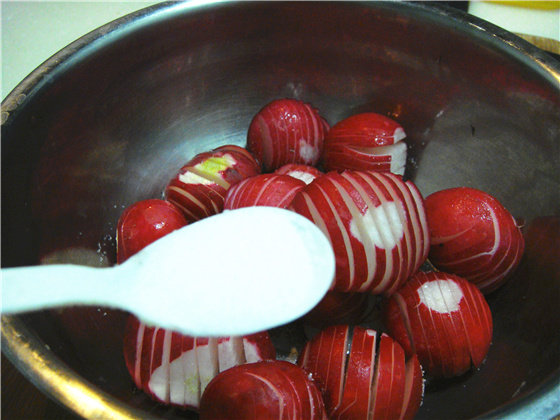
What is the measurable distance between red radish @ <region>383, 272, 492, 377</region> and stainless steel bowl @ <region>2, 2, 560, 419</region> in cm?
6

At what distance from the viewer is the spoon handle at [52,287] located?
394 millimetres

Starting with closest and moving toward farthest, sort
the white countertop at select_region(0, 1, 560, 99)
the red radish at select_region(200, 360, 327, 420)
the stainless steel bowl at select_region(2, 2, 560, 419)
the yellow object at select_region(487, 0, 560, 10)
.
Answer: the red radish at select_region(200, 360, 327, 420)
the stainless steel bowl at select_region(2, 2, 560, 419)
the white countertop at select_region(0, 1, 560, 99)
the yellow object at select_region(487, 0, 560, 10)

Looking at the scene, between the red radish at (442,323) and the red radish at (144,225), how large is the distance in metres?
0.38

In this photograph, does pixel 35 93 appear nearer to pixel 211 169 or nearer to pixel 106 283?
pixel 211 169

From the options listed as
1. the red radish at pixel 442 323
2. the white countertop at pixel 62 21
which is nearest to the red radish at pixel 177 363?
the red radish at pixel 442 323

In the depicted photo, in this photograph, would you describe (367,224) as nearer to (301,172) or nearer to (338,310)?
(338,310)

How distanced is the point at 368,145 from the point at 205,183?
1.03 feet

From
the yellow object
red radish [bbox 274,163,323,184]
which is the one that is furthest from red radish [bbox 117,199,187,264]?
the yellow object

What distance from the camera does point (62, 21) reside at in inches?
45.4

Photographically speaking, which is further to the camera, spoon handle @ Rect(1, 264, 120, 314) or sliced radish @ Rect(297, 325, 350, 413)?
sliced radish @ Rect(297, 325, 350, 413)

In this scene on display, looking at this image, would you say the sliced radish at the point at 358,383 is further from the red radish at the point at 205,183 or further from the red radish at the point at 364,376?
the red radish at the point at 205,183

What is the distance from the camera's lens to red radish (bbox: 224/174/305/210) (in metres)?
0.76

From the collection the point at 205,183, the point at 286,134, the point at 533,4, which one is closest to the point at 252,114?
the point at 286,134

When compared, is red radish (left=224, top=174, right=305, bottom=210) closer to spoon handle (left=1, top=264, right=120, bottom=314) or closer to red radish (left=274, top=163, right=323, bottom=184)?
red radish (left=274, top=163, right=323, bottom=184)
